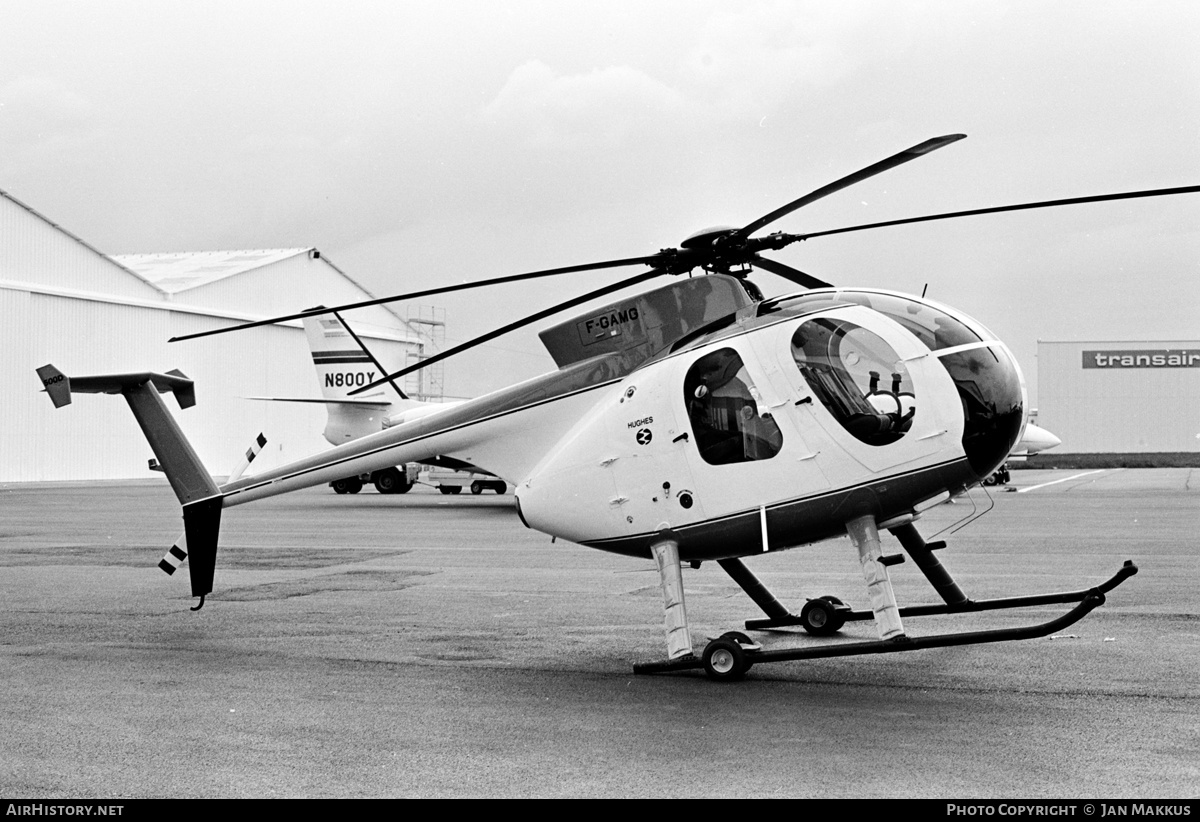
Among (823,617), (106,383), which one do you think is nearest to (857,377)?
(823,617)

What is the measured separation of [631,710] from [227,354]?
169ft

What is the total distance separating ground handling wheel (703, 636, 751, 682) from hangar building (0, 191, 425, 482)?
38.6 meters

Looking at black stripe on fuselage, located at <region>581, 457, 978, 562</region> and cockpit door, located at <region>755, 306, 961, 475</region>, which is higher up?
cockpit door, located at <region>755, 306, 961, 475</region>

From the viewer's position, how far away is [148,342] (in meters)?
50.8

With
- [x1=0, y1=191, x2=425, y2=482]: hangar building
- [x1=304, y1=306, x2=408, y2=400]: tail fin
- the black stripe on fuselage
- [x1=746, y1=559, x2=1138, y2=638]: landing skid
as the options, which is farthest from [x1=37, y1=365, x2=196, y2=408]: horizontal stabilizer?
[x1=0, y1=191, x2=425, y2=482]: hangar building

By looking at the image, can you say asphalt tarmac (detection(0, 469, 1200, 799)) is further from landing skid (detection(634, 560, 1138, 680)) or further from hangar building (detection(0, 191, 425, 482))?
hangar building (detection(0, 191, 425, 482))

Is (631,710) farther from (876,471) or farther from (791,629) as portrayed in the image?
(791,629)

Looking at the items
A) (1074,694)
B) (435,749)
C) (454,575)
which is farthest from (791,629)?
(454,575)

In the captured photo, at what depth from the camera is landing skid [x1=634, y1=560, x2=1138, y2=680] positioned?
6684mm

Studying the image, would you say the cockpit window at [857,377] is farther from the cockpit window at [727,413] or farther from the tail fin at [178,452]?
the tail fin at [178,452]

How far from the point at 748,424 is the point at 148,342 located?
1883 inches

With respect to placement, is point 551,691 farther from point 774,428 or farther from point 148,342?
point 148,342

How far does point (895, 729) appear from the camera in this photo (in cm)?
634

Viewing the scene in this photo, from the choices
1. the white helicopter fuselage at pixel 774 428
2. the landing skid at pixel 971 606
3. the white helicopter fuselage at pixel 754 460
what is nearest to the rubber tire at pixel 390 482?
the landing skid at pixel 971 606
